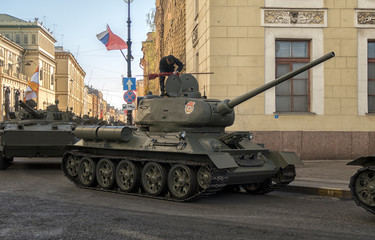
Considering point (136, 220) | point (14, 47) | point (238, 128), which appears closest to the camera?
point (136, 220)

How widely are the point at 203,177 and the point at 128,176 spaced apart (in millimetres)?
2040

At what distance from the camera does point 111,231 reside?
6781 mm

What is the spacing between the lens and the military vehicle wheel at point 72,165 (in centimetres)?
1221

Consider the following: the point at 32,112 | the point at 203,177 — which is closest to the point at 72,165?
the point at 203,177

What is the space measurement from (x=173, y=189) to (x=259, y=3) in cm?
929

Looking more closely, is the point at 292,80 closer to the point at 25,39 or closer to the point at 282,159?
the point at 282,159

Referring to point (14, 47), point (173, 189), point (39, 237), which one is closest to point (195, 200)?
point (173, 189)

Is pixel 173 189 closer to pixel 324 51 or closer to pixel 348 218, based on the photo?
pixel 348 218

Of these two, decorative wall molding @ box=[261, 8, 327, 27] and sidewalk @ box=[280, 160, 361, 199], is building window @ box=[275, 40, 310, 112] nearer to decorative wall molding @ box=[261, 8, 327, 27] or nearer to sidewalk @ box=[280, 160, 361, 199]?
decorative wall molding @ box=[261, 8, 327, 27]

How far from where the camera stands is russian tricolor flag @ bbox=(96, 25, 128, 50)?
74.7 feet

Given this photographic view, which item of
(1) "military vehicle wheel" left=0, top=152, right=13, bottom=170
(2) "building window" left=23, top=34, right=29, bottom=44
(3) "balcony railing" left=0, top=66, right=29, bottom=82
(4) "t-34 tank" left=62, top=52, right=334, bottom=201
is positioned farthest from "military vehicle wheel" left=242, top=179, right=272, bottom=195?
(2) "building window" left=23, top=34, right=29, bottom=44

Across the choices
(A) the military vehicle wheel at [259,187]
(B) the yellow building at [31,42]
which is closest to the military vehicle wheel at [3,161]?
(A) the military vehicle wheel at [259,187]

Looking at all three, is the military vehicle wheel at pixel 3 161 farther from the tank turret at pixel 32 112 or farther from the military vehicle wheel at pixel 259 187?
the military vehicle wheel at pixel 259 187

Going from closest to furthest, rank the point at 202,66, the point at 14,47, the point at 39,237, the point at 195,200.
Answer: the point at 39,237 → the point at 195,200 → the point at 202,66 → the point at 14,47
